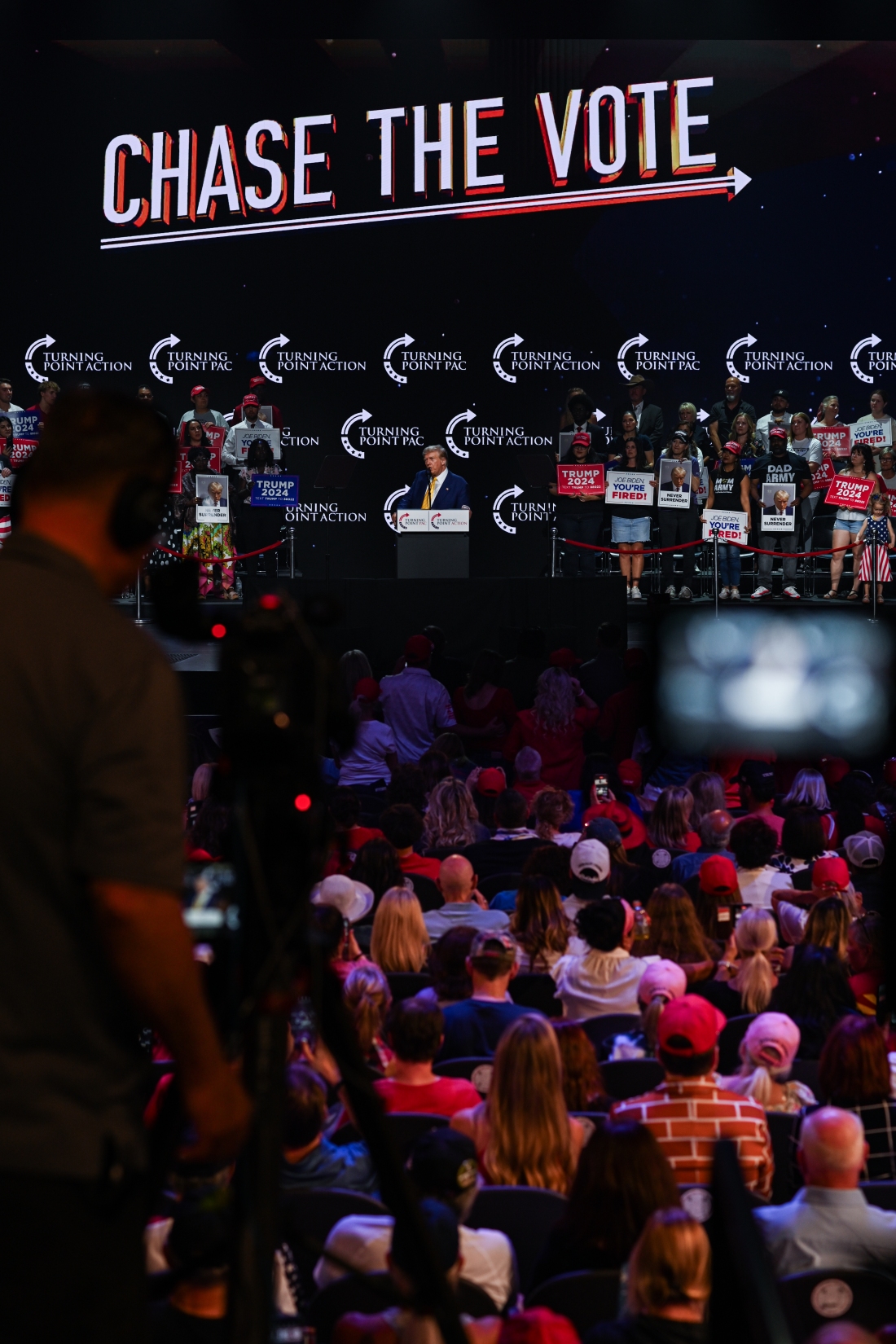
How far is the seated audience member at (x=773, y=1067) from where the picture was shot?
133 inches

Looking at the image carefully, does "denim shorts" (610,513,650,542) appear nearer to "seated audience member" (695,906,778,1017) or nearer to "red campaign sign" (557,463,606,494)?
"red campaign sign" (557,463,606,494)

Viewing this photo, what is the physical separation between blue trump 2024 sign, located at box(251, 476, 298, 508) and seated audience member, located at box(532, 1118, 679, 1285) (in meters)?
10.1

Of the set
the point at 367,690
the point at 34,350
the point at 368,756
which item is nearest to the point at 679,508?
the point at 367,690

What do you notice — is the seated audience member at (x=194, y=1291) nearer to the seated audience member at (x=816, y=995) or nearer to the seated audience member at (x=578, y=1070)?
the seated audience member at (x=578, y=1070)

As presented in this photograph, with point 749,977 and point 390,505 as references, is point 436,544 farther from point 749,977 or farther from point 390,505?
point 749,977

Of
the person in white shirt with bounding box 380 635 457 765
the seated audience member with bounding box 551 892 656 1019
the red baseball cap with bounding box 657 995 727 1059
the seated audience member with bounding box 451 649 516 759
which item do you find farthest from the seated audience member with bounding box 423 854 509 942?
the seated audience member with bounding box 451 649 516 759

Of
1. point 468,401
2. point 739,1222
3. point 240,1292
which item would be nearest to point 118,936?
point 240,1292

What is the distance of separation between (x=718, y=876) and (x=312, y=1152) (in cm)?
211

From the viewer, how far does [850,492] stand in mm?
11312

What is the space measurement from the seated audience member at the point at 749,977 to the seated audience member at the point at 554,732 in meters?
3.20

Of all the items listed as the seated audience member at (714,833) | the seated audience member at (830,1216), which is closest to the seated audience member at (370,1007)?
the seated audience member at (830,1216)

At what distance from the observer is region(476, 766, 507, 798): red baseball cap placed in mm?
6363

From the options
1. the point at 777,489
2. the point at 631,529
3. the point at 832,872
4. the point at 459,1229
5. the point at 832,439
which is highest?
the point at 832,439

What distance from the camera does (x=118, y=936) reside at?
1254 mm
